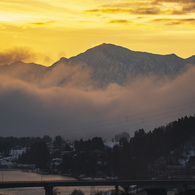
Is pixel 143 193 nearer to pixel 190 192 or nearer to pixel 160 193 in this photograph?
pixel 160 193

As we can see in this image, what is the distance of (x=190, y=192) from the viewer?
511ft

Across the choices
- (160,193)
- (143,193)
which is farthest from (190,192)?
(143,193)

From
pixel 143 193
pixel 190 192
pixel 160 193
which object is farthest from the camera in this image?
pixel 143 193

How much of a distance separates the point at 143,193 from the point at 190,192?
2981 cm

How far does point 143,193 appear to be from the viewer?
604ft

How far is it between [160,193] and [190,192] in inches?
666

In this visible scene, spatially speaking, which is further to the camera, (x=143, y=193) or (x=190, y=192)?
(x=143, y=193)

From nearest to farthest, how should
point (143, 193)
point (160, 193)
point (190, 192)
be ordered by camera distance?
point (190, 192) < point (160, 193) < point (143, 193)

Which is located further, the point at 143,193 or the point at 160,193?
the point at 143,193

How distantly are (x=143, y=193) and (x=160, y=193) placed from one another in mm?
12891
